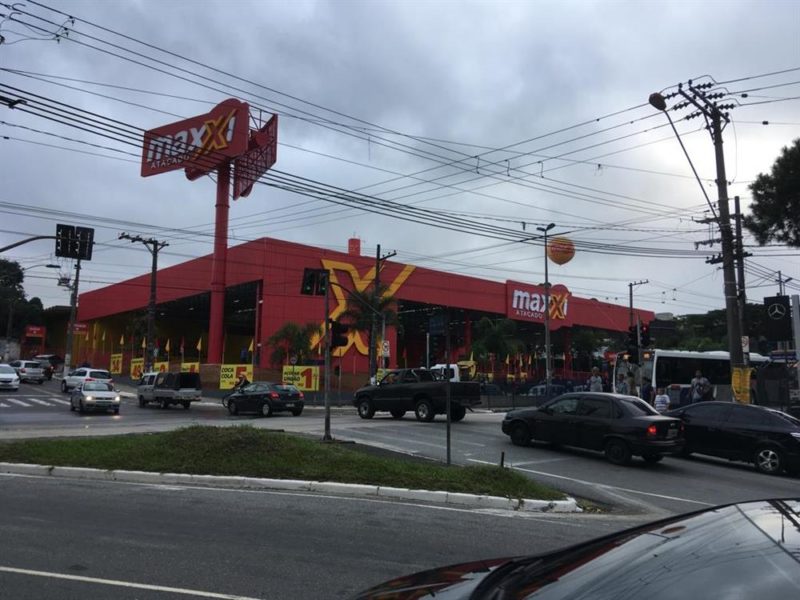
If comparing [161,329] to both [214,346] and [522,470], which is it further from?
[522,470]

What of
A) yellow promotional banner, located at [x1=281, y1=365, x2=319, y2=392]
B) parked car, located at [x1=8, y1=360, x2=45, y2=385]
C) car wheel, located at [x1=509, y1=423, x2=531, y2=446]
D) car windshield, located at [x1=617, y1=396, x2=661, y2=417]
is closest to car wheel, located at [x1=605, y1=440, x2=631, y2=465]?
car windshield, located at [x1=617, y1=396, x2=661, y2=417]

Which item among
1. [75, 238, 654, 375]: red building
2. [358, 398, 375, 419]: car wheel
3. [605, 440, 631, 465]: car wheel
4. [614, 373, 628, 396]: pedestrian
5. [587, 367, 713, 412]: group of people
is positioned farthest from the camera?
[75, 238, 654, 375]: red building

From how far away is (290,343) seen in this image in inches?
1583

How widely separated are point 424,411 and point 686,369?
18.2m

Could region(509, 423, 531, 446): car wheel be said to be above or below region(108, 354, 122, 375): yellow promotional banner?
below

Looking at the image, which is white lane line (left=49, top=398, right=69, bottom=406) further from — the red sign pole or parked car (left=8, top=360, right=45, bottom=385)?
parked car (left=8, top=360, right=45, bottom=385)

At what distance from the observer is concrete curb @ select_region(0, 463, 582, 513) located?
31.6 ft

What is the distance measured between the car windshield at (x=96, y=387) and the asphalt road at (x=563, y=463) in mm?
3557

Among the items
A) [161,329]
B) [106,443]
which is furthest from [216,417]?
[161,329]

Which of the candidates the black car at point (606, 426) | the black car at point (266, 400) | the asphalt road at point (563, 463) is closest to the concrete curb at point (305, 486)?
the asphalt road at point (563, 463)

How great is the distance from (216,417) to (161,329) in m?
42.5

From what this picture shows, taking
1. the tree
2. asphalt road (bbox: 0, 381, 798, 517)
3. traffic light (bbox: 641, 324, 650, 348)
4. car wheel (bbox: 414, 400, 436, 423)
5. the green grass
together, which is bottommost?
asphalt road (bbox: 0, 381, 798, 517)

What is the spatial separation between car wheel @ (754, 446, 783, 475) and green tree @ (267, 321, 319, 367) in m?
29.4

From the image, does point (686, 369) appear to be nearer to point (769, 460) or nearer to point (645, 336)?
point (645, 336)
